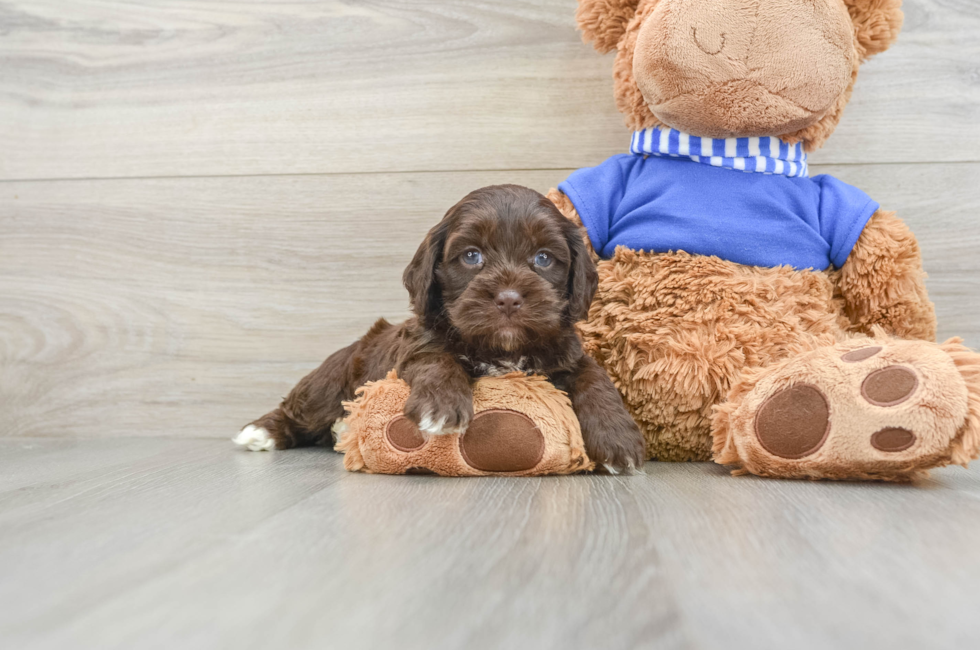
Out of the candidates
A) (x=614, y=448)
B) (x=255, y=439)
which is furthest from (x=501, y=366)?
(x=255, y=439)

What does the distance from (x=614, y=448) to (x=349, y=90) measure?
58.5 inches

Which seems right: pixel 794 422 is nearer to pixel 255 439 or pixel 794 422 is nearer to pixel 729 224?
pixel 729 224

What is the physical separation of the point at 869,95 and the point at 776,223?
30.3 inches

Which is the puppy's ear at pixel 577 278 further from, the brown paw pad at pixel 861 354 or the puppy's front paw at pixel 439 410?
the brown paw pad at pixel 861 354

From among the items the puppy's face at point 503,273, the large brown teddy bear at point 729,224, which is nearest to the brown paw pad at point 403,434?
the puppy's face at point 503,273

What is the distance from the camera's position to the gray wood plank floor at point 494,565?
0.65 m

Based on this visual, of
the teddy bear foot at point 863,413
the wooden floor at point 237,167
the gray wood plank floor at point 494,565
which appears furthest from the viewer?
the wooden floor at point 237,167

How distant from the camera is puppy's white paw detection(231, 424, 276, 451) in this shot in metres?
1.98

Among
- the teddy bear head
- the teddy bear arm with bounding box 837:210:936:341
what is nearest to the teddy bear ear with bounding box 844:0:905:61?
the teddy bear head

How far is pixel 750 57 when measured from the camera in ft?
5.17

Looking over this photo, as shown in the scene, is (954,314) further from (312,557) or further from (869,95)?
(312,557)

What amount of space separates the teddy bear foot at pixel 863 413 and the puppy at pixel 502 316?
0.25 metres

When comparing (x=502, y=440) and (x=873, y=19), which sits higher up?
(x=873, y=19)

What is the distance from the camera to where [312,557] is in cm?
87
